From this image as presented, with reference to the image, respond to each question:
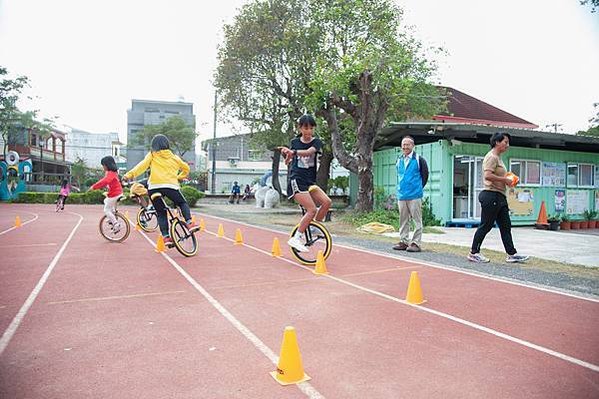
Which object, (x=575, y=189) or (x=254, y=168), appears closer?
(x=575, y=189)

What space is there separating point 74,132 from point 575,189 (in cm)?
6364

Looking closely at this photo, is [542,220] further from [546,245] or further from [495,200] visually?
[495,200]

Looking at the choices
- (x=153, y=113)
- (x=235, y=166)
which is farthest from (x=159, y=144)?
(x=153, y=113)

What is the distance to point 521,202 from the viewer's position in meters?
15.1

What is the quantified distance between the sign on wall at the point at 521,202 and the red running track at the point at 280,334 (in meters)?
10.1

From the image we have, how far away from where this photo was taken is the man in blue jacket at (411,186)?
318 inches

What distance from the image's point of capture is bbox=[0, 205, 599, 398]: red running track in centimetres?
262

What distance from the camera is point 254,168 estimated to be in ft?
182

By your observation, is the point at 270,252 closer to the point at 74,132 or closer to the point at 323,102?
the point at 323,102

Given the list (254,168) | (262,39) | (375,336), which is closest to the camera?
(375,336)

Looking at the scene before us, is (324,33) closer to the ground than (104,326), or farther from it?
farther from it

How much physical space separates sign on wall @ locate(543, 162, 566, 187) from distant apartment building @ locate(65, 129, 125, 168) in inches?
2238

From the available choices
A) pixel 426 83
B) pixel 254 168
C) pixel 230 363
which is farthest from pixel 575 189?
pixel 254 168

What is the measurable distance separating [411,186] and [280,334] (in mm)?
5316
